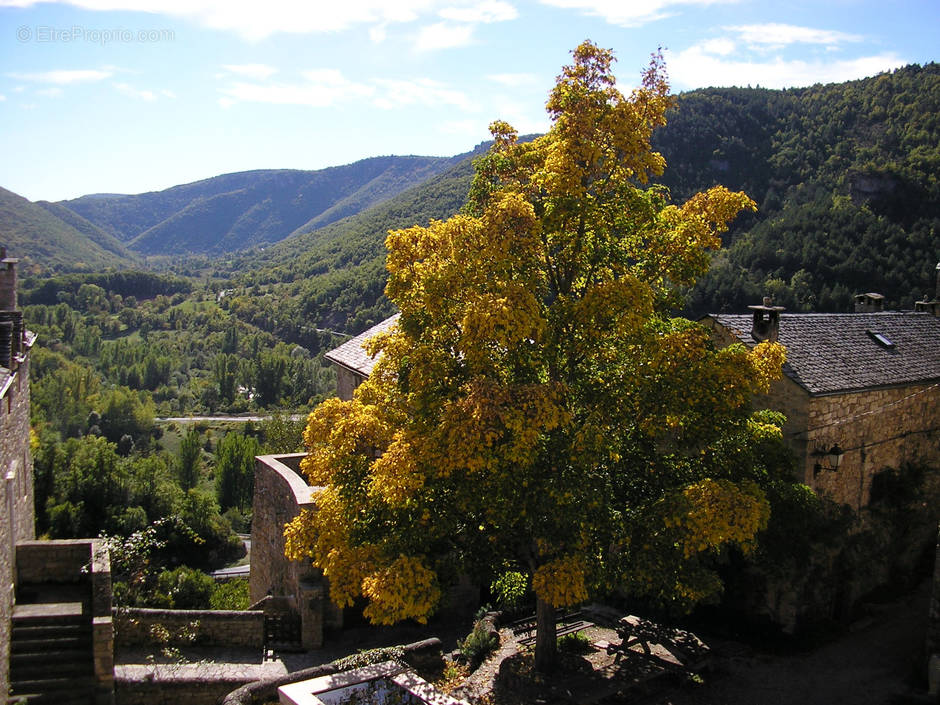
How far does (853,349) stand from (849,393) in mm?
2159

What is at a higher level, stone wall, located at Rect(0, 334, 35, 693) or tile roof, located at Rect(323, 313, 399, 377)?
tile roof, located at Rect(323, 313, 399, 377)

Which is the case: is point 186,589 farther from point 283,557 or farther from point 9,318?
point 9,318

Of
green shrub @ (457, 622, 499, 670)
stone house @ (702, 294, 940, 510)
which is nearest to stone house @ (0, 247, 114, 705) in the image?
green shrub @ (457, 622, 499, 670)

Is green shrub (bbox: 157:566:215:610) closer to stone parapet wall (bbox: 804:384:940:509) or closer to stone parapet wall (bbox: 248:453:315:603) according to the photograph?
stone parapet wall (bbox: 248:453:315:603)

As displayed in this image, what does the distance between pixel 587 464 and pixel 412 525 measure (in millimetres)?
2441

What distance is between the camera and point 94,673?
441 inches

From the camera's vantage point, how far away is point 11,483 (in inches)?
484

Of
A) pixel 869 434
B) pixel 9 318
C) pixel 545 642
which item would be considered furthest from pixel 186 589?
pixel 869 434

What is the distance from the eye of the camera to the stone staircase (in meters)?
11.1

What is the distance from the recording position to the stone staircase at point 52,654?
11.1 m

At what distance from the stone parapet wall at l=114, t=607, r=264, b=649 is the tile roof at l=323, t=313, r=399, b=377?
21.5 feet

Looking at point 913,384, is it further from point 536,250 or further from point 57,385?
point 57,385

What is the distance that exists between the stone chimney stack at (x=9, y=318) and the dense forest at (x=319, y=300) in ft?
15.0

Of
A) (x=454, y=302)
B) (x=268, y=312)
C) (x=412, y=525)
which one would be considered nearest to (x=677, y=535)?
(x=412, y=525)
